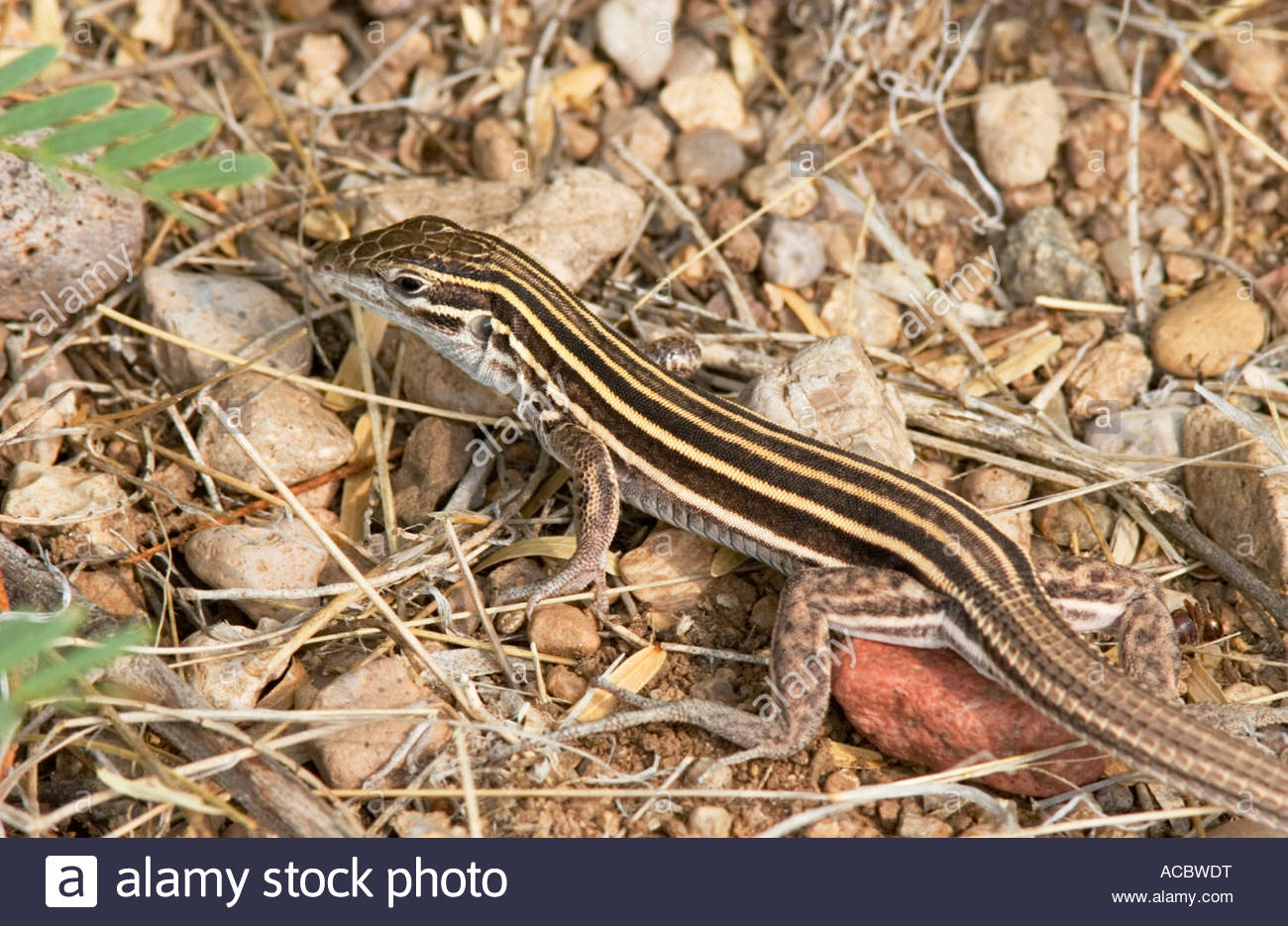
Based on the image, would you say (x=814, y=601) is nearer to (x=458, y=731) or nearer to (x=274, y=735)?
(x=458, y=731)

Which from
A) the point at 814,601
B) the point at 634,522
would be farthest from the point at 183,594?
the point at 814,601

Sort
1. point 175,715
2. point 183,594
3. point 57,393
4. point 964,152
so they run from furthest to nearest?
1. point 964,152
2. point 57,393
3. point 183,594
4. point 175,715

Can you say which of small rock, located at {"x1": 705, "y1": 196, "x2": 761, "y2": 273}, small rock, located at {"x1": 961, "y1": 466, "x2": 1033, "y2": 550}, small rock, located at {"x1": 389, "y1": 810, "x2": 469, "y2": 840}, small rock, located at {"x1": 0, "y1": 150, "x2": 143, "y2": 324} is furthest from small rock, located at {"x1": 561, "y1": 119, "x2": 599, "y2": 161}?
small rock, located at {"x1": 389, "y1": 810, "x2": 469, "y2": 840}

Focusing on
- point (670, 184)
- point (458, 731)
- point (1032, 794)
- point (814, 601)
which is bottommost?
point (1032, 794)

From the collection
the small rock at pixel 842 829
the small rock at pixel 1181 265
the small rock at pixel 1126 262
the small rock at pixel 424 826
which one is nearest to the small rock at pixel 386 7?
the small rock at pixel 1126 262

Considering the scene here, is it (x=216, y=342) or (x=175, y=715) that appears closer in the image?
(x=175, y=715)

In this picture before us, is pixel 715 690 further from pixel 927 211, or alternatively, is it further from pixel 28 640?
pixel 927 211

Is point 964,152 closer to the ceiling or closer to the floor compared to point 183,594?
closer to the ceiling

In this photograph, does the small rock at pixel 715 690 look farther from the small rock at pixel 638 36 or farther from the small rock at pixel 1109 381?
the small rock at pixel 638 36
